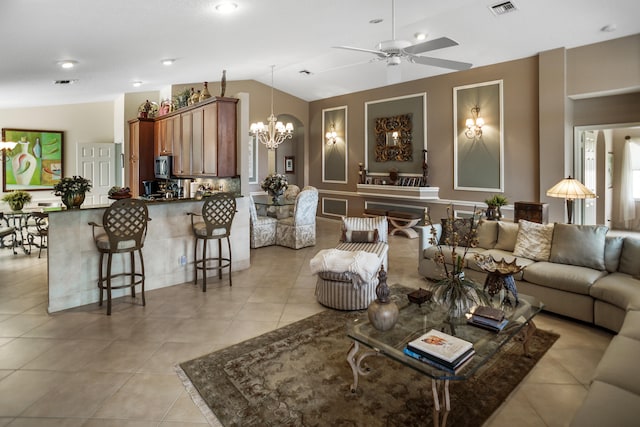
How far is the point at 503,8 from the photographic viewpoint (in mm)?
4805

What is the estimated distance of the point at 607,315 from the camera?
315cm

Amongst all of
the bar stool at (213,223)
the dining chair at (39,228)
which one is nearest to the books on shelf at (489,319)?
the bar stool at (213,223)

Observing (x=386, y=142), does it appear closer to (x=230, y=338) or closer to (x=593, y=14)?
(x=593, y=14)

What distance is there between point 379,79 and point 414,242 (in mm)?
3482

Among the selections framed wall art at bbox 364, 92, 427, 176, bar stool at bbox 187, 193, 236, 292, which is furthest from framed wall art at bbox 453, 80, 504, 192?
bar stool at bbox 187, 193, 236, 292

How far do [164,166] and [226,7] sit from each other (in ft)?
13.6

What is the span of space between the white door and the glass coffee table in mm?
7934

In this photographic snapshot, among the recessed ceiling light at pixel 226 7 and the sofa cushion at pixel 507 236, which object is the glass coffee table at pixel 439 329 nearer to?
the sofa cushion at pixel 507 236

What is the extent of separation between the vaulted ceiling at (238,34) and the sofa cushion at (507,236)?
2.18 m

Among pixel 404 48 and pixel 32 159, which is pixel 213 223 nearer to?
pixel 404 48

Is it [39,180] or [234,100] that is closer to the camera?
[234,100]

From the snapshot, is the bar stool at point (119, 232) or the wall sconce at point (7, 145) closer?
the bar stool at point (119, 232)

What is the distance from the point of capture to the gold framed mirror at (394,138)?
786 cm

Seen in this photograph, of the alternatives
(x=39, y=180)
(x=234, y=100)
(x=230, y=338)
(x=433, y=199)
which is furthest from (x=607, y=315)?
(x=39, y=180)
